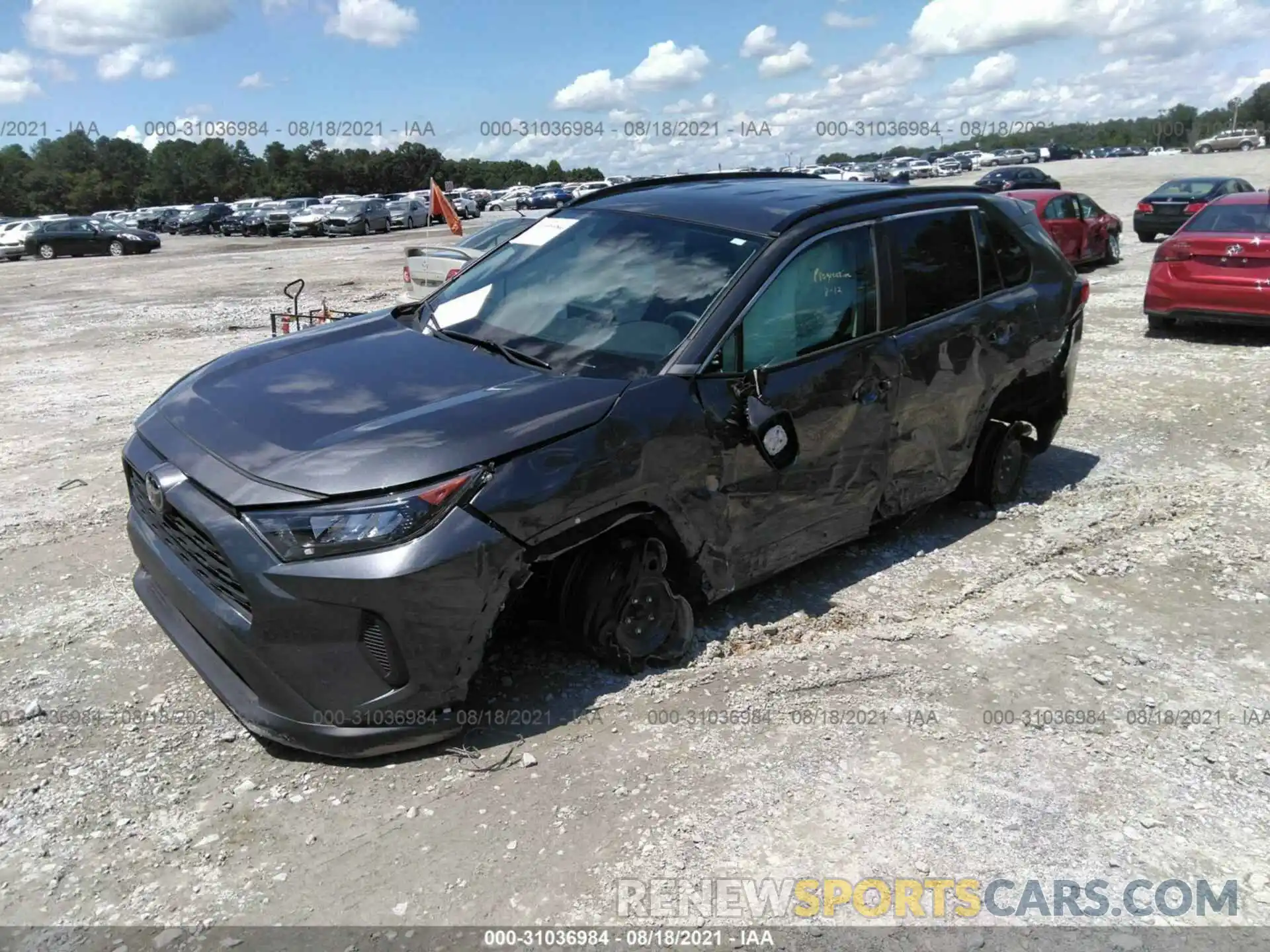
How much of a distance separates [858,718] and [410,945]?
1.84 metres

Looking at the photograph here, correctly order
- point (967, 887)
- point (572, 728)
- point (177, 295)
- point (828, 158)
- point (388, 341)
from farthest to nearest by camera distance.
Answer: point (828, 158), point (177, 295), point (388, 341), point (572, 728), point (967, 887)

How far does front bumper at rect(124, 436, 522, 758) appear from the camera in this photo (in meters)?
Answer: 2.83

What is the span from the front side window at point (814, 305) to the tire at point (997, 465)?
58.2 inches

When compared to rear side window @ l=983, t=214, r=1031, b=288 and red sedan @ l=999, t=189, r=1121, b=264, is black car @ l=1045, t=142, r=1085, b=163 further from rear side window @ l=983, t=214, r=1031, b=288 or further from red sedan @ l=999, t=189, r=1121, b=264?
rear side window @ l=983, t=214, r=1031, b=288

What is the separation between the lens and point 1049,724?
355 centimetres

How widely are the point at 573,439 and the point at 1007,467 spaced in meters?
3.44

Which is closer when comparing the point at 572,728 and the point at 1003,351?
the point at 572,728

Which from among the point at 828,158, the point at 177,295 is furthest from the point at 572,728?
the point at 828,158

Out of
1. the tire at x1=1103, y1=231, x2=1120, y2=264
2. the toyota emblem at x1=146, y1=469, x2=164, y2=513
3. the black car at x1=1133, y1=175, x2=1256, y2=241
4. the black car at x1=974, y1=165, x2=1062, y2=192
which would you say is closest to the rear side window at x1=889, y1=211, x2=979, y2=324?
the toyota emblem at x1=146, y1=469, x2=164, y2=513

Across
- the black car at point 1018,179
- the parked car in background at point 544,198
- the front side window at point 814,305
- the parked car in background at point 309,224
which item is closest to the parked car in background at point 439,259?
the front side window at point 814,305

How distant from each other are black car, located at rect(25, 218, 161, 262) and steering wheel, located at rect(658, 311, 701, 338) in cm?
3548

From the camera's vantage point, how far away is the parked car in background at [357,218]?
129ft

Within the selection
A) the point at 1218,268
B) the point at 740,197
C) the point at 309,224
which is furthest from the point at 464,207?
the point at 740,197

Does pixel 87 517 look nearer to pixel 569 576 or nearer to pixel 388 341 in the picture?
pixel 388 341
